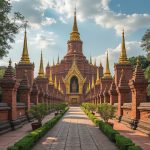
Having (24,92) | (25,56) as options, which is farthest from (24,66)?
(24,92)

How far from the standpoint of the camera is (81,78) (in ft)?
339

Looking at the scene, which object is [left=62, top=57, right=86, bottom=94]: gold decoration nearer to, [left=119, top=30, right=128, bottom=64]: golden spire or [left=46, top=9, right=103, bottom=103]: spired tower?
[left=46, top=9, right=103, bottom=103]: spired tower

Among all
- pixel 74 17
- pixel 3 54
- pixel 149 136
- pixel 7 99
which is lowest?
pixel 149 136

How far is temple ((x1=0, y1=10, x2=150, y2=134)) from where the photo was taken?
876 inches

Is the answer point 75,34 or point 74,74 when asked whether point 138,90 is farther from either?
point 75,34

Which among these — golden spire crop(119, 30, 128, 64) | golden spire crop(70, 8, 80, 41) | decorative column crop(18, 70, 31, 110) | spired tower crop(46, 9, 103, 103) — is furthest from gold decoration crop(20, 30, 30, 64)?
golden spire crop(70, 8, 80, 41)

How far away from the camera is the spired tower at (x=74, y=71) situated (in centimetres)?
10256

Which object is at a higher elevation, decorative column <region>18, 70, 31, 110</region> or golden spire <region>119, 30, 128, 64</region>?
golden spire <region>119, 30, 128, 64</region>

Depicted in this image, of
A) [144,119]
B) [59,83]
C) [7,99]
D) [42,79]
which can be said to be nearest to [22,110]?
[7,99]

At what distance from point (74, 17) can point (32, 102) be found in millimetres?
80362

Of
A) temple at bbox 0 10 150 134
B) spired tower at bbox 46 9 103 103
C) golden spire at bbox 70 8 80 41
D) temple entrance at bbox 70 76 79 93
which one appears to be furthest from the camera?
golden spire at bbox 70 8 80 41

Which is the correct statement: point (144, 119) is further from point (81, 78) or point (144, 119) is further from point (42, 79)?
point (81, 78)

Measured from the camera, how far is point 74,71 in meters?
103

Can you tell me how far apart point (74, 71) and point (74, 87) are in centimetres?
509
